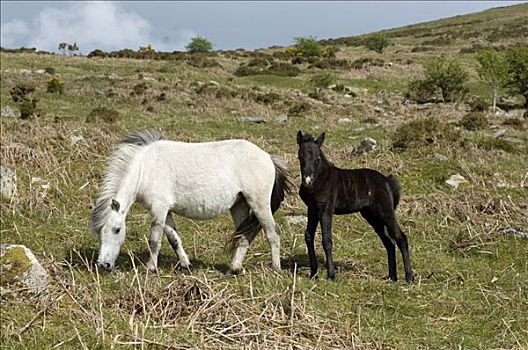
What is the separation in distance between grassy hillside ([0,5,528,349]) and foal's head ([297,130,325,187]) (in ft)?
4.36

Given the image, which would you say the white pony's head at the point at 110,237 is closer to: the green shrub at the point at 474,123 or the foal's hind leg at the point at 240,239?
the foal's hind leg at the point at 240,239

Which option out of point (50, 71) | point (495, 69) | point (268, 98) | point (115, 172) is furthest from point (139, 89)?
point (115, 172)

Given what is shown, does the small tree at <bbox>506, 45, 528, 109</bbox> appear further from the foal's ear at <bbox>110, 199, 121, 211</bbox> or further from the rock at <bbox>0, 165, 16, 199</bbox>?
the foal's ear at <bbox>110, 199, 121, 211</bbox>

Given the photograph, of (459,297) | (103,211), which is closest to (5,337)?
(103,211)

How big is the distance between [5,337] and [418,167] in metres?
11.9

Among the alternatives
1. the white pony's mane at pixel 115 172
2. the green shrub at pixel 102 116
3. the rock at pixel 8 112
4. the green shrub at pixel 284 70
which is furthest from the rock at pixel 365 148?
the green shrub at pixel 284 70

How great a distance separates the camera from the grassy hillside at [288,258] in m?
6.09

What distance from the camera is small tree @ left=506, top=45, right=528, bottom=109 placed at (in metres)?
34.4

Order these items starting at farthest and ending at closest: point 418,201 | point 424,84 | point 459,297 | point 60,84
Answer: point 424,84 → point 60,84 → point 418,201 → point 459,297

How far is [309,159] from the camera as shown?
26.7 feet

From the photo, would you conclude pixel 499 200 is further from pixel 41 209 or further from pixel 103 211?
pixel 41 209

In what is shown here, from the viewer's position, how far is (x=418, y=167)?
15445 mm

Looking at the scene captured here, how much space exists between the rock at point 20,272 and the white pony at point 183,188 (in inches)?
60.1

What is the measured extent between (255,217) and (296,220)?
3066 millimetres
